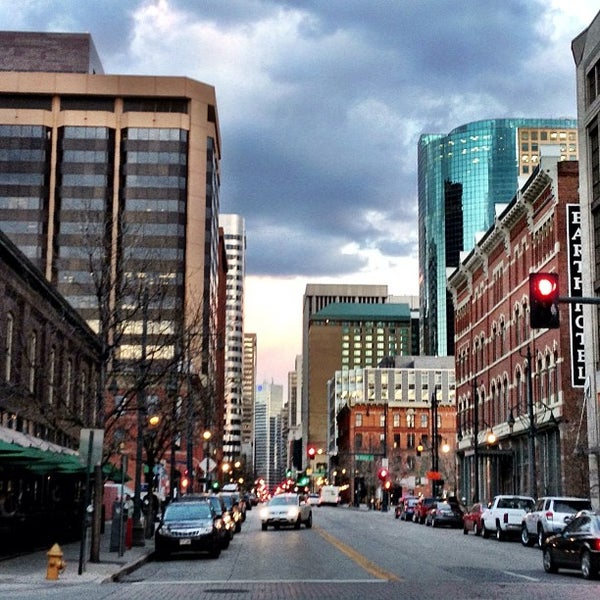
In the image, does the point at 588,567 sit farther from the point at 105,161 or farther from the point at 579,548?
the point at 105,161

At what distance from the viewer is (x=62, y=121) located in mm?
129250

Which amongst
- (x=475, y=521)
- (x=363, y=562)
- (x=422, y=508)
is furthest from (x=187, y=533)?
(x=422, y=508)

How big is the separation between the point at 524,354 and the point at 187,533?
40605mm

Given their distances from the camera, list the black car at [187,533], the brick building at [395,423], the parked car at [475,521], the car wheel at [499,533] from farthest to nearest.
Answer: the brick building at [395,423], the parked car at [475,521], the car wheel at [499,533], the black car at [187,533]

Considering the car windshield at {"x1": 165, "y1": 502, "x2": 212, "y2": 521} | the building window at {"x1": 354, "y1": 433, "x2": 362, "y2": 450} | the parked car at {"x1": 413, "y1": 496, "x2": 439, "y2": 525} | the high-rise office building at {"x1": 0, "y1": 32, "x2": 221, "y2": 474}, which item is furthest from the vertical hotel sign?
the building window at {"x1": 354, "y1": 433, "x2": 362, "y2": 450}

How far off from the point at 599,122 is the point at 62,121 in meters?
90.3

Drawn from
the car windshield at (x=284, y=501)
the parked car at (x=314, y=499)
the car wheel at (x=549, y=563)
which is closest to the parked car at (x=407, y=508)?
the car windshield at (x=284, y=501)

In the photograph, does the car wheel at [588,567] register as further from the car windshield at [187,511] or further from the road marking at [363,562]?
the car windshield at [187,511]

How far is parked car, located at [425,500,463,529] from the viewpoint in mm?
55906

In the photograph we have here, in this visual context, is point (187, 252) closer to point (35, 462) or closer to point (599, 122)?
point (599, 122)

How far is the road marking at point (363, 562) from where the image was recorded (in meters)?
22.5

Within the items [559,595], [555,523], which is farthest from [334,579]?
[555,523]

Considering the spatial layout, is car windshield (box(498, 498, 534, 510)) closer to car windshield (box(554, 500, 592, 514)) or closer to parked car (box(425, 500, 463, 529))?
car windshield (box(554, 500, 592, 514))

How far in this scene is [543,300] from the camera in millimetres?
18219
